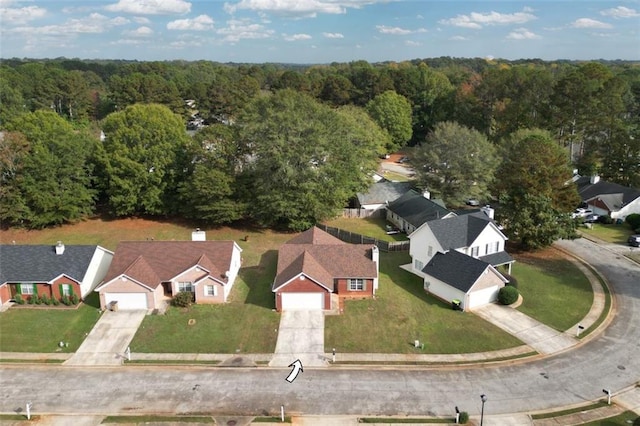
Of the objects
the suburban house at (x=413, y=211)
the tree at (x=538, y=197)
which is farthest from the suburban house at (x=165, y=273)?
the tree at (x=538, y=197)

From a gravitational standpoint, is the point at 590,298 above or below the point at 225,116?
below

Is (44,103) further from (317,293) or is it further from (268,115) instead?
(317,293)

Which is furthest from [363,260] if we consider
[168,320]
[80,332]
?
[80,332]

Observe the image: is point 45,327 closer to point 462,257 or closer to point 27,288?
point 27,288

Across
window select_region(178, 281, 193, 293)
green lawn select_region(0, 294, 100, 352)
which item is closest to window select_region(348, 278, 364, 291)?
window select_region(178, 281, 193, 293)

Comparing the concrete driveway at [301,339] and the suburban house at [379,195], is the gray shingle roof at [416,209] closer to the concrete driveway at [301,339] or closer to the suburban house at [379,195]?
the suburban house at [379,195]

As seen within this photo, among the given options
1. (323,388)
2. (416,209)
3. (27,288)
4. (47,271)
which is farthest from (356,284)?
(27,288)

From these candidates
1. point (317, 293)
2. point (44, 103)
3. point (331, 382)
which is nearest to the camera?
point (331, 382)
